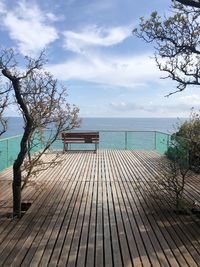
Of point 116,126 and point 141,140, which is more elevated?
point 141,140

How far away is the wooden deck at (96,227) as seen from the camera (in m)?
4.50

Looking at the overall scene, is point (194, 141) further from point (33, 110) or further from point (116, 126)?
point (116, 126)

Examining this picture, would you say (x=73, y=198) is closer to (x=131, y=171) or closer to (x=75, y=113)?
(x=75, y=113)

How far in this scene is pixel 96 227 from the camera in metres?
5.68

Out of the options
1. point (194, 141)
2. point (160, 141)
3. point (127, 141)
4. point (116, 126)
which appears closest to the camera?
point (194, 141)

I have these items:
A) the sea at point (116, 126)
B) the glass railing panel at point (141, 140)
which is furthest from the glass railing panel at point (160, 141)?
the glass railing panel at point (141, 140)

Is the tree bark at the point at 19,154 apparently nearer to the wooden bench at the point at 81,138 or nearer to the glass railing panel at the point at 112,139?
the wooden bench at the point at 81,138

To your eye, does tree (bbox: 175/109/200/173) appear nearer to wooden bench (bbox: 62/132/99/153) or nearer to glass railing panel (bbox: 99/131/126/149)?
wooden bench (bbox: 62/132/99/153)

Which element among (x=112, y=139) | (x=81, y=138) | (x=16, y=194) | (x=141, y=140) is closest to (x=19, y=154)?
(x=16, y=194)

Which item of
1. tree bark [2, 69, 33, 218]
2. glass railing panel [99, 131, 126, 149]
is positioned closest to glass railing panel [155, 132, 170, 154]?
glass railing panel [99, 131, 126, 149]

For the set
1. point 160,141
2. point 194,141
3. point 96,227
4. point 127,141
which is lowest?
point 96,227

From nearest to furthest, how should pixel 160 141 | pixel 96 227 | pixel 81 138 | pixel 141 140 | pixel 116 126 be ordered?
pixel 96 227
pixel 160 141
pixel 81 138
pixel 141 140
pixel 116 126

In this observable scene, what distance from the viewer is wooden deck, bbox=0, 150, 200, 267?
450 cm

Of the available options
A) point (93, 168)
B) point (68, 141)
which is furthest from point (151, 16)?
point (68, 141)
